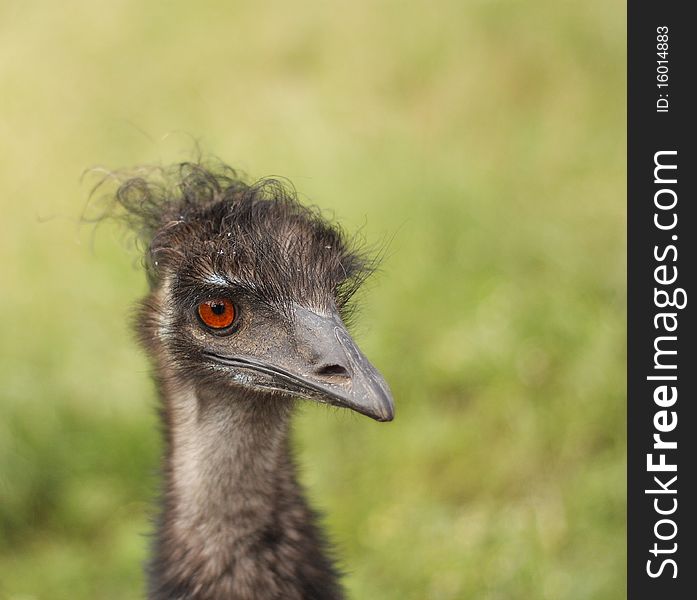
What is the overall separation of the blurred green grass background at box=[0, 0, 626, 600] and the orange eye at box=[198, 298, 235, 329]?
80 cm

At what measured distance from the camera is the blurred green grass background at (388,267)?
4.52 metres

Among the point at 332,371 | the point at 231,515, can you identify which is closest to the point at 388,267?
the point at 231,515

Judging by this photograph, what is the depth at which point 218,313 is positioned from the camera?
9.23 ft

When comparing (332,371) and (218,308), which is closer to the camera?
(332,371)

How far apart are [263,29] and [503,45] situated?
1.45 m

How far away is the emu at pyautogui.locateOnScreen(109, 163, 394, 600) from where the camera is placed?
9.08ft

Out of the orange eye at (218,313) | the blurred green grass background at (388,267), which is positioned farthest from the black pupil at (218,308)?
the blurred green grass background at (388,267)

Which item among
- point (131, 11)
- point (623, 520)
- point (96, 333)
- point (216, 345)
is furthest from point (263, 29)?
point (216, 345)

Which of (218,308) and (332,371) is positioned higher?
(218,308)

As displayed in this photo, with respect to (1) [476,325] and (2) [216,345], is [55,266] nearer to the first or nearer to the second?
(1) [476,325]

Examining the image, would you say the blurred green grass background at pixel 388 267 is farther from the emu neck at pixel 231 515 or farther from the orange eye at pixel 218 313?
the orange eye at pixel 218 313
